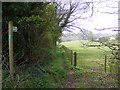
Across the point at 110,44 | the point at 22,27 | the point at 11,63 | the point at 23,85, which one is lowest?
the point at 23,85

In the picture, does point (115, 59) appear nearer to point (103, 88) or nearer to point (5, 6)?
point (103, 88)

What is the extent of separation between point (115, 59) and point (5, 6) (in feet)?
10.9

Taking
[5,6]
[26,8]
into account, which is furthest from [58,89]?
[5,6]

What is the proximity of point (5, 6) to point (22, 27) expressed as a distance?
2.43ft

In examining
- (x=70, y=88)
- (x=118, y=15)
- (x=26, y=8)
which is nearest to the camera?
(x=118, y=15)

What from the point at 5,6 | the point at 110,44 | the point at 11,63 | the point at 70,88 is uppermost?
the point at 5,6

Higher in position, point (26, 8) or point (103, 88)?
point (26, 8)

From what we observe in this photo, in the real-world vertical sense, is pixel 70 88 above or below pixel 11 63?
below

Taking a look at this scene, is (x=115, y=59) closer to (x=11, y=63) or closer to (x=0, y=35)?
(x=11, y=63)

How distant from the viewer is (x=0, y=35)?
2697 mm

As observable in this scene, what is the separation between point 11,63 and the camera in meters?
2.35

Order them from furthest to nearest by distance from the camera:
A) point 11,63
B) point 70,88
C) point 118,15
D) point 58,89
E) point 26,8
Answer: point 26,8, point 70,88, point 58,89, point 11,63, point 118,15

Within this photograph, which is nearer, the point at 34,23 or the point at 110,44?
the point at 110,44

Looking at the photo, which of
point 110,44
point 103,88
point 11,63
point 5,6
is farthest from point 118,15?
point 5,6
